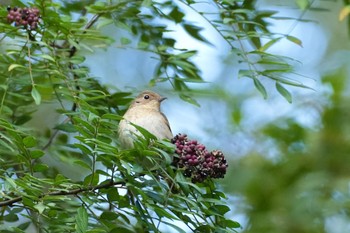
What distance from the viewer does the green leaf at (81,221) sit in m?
4.55

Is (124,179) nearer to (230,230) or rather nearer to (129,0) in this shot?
(230,230)

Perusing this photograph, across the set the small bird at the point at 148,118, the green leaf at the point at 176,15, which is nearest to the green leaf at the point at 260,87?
the small bird at the point at 148,118

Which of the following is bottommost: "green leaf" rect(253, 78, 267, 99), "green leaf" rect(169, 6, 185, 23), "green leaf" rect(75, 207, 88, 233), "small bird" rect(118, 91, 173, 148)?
"green leaf" rect(75, 207, 88, 233)

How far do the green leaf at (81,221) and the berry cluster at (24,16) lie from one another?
1.24m

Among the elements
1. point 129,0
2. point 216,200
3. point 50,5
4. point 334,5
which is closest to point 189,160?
point 216,200

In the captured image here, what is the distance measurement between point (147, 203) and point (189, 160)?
1.03ft

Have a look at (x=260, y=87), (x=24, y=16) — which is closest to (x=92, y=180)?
(x=24, y=16)

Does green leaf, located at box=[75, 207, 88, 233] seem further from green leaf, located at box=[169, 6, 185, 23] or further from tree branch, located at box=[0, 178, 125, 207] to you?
green leaf, located at box=[169, 6, 185, 23]

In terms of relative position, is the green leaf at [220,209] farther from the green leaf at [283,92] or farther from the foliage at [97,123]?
the green leaf at [283,92]

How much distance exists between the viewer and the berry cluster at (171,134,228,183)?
4.63 m

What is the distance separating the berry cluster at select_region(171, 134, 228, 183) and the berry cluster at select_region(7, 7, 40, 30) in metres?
1.25

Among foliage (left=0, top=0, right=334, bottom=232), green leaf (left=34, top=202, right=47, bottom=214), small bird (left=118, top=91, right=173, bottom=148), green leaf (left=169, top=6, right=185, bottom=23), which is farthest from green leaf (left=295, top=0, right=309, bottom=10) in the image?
green leaf (left=34, top=202, right=47, bottom=214)

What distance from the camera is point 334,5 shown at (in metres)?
13.1

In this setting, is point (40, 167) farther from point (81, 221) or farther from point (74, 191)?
point (81, 221)
